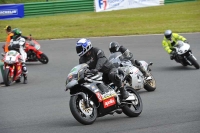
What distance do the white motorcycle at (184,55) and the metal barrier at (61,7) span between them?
16750mm

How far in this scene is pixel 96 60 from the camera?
984 cm

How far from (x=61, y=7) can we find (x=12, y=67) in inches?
746

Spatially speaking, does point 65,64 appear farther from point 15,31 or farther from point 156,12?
point 156,12

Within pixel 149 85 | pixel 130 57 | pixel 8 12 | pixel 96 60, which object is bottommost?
pixel 149 85

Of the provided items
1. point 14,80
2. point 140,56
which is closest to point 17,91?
point 14,80

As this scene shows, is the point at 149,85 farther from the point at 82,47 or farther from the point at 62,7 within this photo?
the point at 62,7

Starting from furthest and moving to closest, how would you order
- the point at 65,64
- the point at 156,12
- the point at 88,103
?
1. the point at 156,12
2. the point at 65,64
3. the point at 88,103

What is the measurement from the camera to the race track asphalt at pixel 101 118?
925 centimetres

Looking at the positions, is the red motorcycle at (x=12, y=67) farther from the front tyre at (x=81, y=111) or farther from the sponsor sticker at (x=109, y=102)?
the front tyre at (x=81, y=111)

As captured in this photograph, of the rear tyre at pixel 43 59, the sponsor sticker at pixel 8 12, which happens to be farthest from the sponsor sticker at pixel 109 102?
the sponsor sticker at pixel 8 12

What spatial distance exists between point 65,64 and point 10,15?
532 inches

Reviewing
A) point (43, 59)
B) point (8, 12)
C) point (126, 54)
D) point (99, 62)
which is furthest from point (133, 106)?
point (8, 12)

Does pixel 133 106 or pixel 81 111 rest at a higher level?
pixel 81 111

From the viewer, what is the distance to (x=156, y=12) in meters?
36.2
